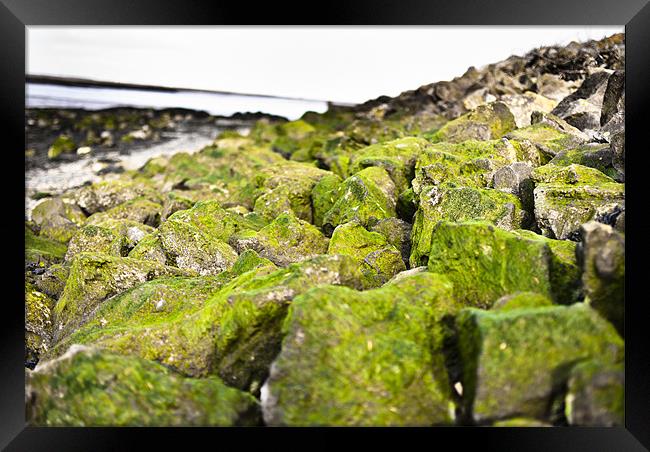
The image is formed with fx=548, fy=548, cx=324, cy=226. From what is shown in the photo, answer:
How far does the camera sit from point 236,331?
16.9 feet

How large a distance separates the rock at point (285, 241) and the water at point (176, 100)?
7.32 metres

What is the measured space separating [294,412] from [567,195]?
4350 millimetres

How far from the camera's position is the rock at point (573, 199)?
630 centimetres

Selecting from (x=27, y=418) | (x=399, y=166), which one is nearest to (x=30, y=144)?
(x=399, y=166)

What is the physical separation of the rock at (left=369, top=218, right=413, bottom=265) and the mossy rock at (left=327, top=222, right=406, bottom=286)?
180 mm

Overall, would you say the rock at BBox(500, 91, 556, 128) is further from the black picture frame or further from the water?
the black picture frame

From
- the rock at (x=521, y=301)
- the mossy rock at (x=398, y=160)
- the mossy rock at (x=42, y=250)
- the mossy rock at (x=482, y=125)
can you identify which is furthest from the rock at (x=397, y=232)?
the mossy rock at (x=42, y=250)

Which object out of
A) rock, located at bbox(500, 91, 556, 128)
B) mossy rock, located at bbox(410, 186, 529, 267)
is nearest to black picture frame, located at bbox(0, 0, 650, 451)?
mossy rock, located at bbox(410, 186, 529, 267)

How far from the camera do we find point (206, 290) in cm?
652

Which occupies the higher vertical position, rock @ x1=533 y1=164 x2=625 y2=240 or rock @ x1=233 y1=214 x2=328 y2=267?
rock @ x1=533 y1=164 x2=625 y2=240

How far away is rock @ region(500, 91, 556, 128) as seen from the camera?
12.8 m

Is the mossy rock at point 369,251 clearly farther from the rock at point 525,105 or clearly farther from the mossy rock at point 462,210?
the rock at point 525,105

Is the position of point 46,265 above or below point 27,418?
above
